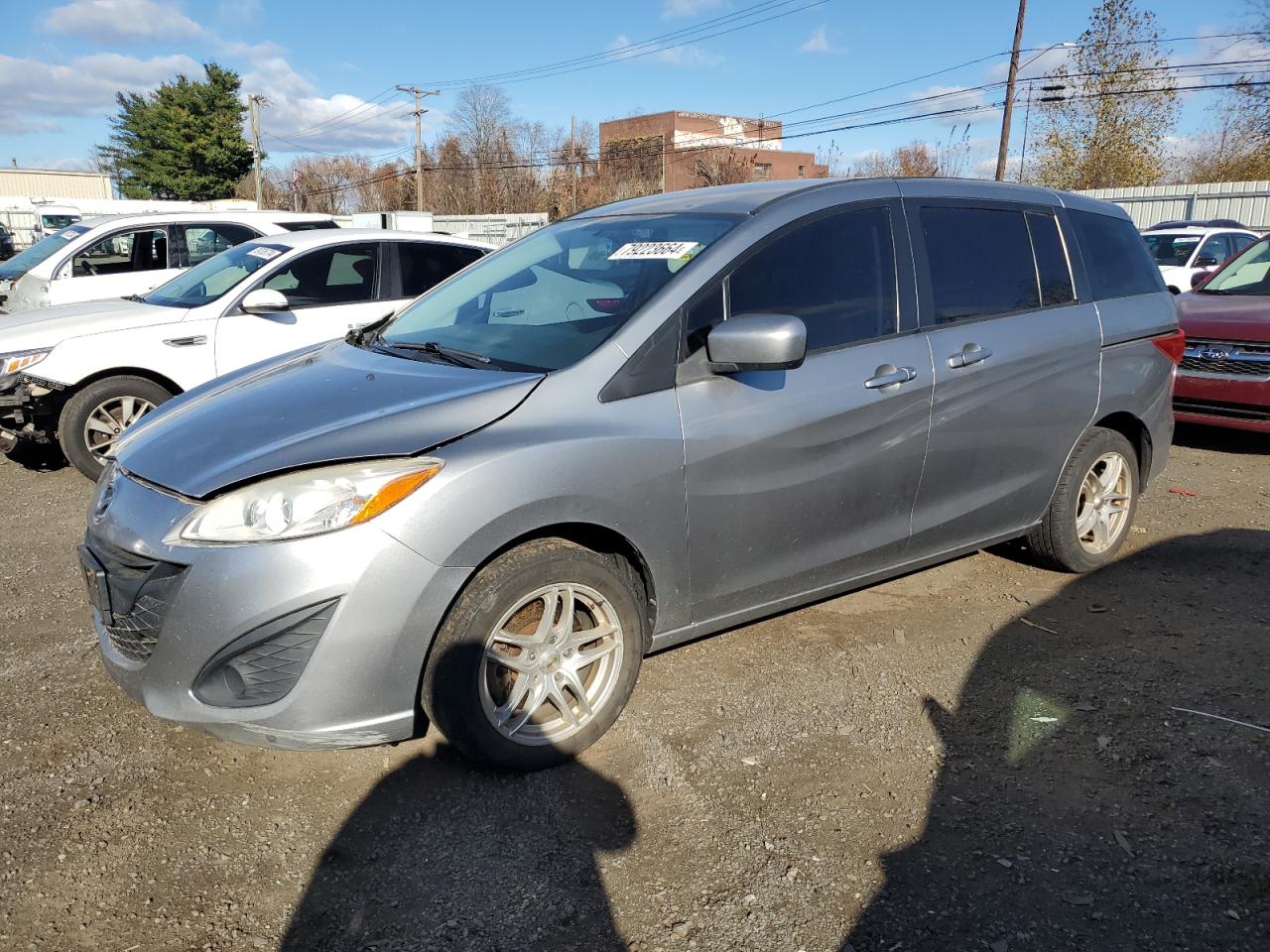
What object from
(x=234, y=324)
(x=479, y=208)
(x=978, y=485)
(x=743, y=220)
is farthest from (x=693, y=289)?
(x=479, y=208)

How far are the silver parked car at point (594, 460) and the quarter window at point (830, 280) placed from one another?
0.01 metres

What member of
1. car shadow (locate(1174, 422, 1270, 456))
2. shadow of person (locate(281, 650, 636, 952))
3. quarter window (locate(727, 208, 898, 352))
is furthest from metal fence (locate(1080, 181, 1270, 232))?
shadow of person (locate(281, 650, 636, 952))

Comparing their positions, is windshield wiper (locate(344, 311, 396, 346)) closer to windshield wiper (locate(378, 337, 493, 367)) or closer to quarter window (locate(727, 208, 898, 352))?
windshield wiper (locate(378, 337, 493, 367))

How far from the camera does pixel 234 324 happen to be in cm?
665

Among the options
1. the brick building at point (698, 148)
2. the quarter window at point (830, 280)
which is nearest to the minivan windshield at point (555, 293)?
the quarter window at point (830, 280)

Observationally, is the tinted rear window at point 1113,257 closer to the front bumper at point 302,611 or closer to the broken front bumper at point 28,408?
the front bumper at point 302,611

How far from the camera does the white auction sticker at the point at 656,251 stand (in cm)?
338

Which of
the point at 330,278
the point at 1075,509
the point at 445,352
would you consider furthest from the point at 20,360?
the point at 1075,509

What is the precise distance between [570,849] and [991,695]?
181cm

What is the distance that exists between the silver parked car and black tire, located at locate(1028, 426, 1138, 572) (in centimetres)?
4

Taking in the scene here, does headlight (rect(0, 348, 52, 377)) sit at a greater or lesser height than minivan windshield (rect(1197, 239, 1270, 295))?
lesser

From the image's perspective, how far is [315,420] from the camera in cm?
289

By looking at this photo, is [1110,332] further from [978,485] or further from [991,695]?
[991,695]

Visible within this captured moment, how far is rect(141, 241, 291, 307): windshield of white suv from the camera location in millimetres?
6895
